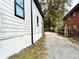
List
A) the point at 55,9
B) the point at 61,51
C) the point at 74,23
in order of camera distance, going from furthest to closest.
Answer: the point at 55,9
the point at 74,23
the point at 61,51

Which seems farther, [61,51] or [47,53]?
[61,51]

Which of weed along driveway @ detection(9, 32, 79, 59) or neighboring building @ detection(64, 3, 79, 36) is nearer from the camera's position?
weed along driveway @ detection(9, 32, 79, 59)

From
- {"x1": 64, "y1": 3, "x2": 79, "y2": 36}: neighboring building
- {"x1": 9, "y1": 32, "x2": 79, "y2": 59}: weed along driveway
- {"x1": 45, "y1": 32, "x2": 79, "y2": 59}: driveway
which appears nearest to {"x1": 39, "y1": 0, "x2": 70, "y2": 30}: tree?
{"x1": 64, "y1": 3, "x2": 79, "y2": 36}: neighboring building

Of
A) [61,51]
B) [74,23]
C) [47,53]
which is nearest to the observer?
[47,53]

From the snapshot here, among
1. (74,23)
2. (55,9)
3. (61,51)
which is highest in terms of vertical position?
(55,9)

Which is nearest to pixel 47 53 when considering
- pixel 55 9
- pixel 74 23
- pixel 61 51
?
pixel 61 51

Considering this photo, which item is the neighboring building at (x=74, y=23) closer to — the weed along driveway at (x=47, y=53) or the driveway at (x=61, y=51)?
the driveway at (x=61, y=51)

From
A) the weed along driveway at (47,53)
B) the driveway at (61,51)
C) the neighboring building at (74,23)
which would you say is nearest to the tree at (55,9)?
the neighboring building at (74,23)

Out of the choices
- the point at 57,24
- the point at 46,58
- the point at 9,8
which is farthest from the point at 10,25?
the point at 57,24

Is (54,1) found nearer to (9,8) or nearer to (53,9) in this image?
(53,9)

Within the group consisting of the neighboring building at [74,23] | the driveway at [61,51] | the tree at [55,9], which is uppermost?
the tree at [55,9]

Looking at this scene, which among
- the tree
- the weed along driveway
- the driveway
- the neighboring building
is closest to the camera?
the weed along driveway

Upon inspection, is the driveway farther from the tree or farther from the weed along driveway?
the tree

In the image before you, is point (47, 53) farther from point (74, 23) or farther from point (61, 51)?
point (74, 23)
